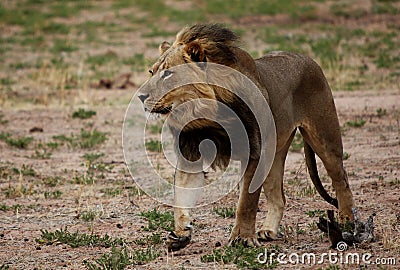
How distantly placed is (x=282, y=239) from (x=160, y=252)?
38.2 inches

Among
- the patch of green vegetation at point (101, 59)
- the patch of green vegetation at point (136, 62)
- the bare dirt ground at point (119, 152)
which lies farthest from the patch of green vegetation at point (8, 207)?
the patch of green vegetation at point (101, 59)

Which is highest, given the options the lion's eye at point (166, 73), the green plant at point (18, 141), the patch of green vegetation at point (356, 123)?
the lion's eye at point (166, 73)

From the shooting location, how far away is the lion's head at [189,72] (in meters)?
5.12

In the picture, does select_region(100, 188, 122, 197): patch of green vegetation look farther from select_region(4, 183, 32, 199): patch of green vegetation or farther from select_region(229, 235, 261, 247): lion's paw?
select_region(229, 235, 261, 247): lion's paw

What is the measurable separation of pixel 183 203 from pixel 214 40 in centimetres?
115

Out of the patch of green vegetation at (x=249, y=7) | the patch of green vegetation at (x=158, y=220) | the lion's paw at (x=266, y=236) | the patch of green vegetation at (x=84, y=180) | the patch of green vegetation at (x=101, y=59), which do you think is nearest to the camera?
the lion's paw at (x=266, y=236)

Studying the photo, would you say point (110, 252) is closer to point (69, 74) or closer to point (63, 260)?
point (63, 260)

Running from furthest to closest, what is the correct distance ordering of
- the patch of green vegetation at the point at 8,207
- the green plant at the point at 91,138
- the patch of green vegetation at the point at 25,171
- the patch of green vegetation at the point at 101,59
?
the patch of green vegetation at the point at 101,59 → the green plant at the point at 91,138 → the patch of green vegetation at the point at 25,171 → the patch of green vegetation at the point at 8,207

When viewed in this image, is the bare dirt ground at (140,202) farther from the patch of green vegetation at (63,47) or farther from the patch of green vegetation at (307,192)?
the patch of green vegetation at (63,47)

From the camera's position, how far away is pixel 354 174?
309 inches

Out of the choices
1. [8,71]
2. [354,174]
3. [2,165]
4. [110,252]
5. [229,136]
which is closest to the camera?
[229,136]

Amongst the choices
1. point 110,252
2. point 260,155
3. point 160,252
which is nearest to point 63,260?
point 110,252

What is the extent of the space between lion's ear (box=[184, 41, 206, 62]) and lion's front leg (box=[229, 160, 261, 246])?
0.77 metres

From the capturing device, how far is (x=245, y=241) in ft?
17.5
